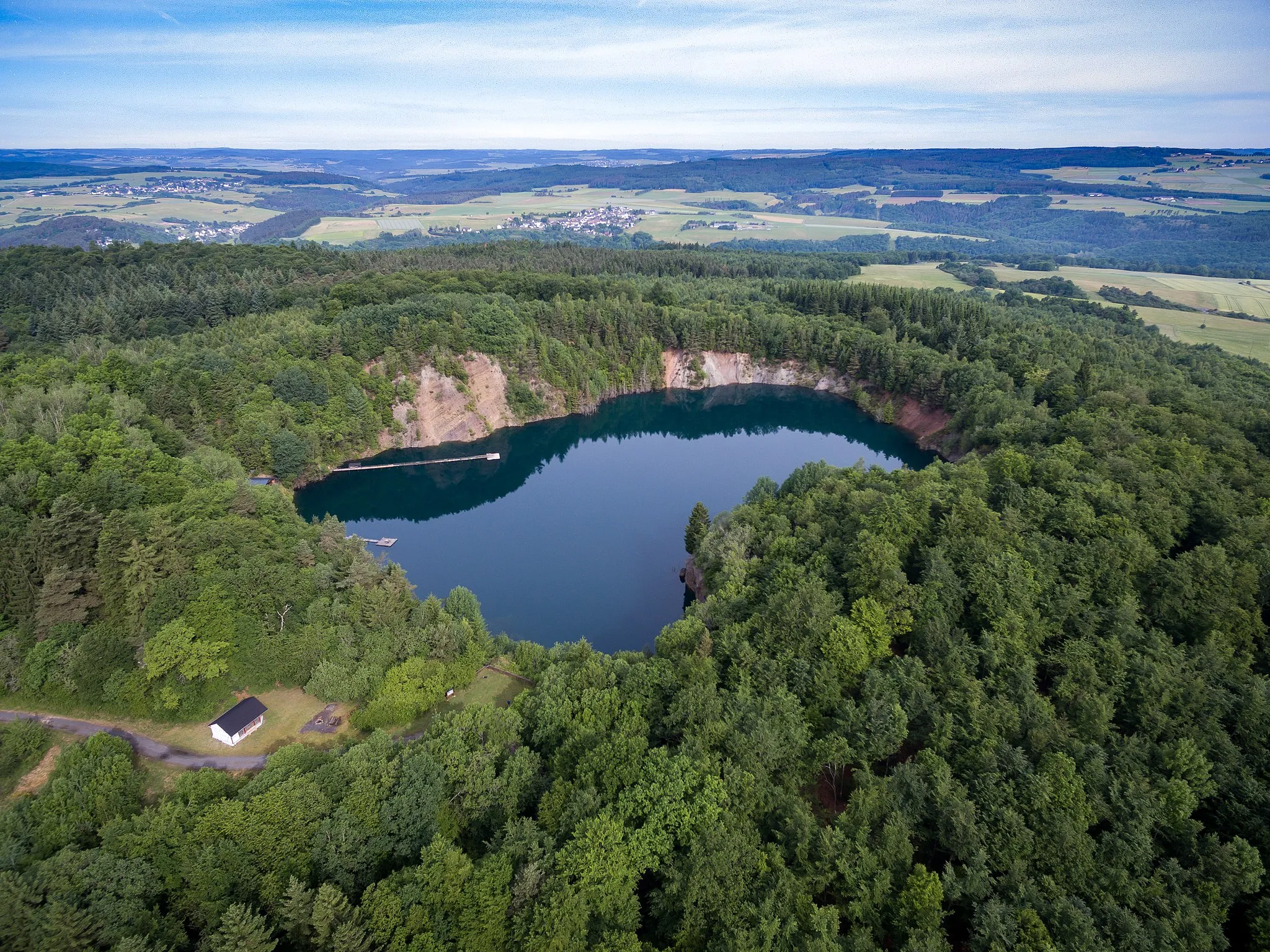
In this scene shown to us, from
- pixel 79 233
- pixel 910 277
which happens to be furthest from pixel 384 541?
pixel 79 233

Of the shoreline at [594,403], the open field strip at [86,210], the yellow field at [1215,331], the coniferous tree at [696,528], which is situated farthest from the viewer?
A: the open field strip at [86,210]

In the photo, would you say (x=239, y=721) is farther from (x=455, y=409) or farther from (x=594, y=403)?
(x=594, y=403)

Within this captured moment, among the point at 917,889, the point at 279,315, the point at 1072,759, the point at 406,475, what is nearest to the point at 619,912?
the point at 917,889

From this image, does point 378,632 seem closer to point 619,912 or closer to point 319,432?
point 619,912

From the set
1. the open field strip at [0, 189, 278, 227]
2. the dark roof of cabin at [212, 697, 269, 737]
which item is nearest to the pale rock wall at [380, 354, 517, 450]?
the dark roof of cabin at [212, 697, 269, 737]

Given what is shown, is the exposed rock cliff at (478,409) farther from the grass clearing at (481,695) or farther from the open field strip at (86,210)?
the open field strip at (86,210)

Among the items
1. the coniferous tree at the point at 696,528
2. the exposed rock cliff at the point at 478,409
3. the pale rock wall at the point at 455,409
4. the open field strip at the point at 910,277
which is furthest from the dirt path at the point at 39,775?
the open field strip at the point at 910,277
